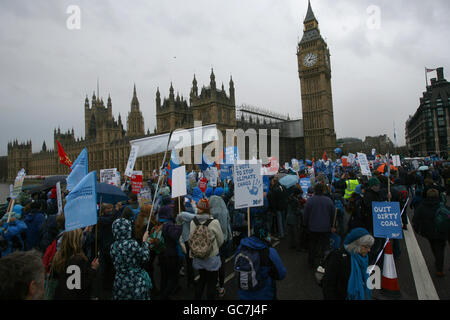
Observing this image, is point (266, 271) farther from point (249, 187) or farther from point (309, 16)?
point (309, 16)

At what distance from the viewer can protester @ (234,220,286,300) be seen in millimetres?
2762

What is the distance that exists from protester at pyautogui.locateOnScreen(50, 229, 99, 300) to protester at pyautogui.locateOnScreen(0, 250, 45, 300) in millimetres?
1153

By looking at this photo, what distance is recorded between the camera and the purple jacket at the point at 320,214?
5.09 metres

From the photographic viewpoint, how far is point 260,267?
280cm

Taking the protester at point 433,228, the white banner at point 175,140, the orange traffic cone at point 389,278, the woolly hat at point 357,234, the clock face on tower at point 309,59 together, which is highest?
the clock face on tower at point 309,59

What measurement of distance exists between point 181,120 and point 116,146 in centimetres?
2310

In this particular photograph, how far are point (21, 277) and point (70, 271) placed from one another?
4.50 feet

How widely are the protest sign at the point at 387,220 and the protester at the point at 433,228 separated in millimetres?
1104

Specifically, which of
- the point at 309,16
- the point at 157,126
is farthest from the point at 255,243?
the point at 309,16

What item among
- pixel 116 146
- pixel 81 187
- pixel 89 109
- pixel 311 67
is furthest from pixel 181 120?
pixel 89 109

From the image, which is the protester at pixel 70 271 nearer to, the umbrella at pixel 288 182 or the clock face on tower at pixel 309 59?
the umbrella at pixel 288 182

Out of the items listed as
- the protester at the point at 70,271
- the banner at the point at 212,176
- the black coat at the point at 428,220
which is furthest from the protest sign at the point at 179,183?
the banner at the point at 212,176
